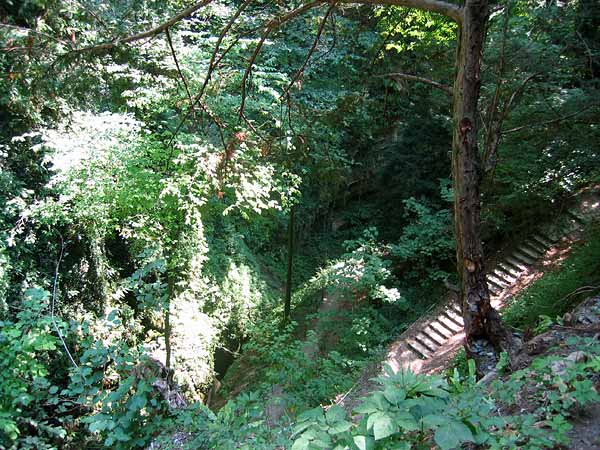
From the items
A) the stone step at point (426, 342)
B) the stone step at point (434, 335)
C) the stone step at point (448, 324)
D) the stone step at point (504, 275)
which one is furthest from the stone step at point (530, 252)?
the stone step at point (426, 342)

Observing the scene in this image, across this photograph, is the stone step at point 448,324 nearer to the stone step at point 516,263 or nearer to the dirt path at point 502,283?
the dirt path at point 502,283

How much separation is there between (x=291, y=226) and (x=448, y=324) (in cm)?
445

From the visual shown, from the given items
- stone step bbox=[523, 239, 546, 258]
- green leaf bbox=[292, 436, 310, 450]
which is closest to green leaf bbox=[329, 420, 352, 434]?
green leaf bbox=[292, 436, 310, 450]

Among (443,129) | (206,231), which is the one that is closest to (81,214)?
(206,231)

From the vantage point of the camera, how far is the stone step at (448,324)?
902 centimetres

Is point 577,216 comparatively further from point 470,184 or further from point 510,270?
point 470,184

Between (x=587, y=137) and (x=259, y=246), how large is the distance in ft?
32.7

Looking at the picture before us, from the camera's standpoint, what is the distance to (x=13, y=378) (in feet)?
8.59

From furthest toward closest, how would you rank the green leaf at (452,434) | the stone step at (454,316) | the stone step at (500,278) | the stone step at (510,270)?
the stone step at (510,270)
the stone step at (500,278)
the stone step at (454,316)
the green leaf at (452,434)

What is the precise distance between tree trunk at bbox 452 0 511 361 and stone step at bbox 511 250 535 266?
7360mm

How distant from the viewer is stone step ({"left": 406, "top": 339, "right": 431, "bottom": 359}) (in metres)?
8.62

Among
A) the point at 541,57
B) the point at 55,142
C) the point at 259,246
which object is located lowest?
the point at 541,57

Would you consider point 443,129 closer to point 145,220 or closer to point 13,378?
point 145,220

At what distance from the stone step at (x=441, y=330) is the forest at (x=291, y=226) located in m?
0.07
